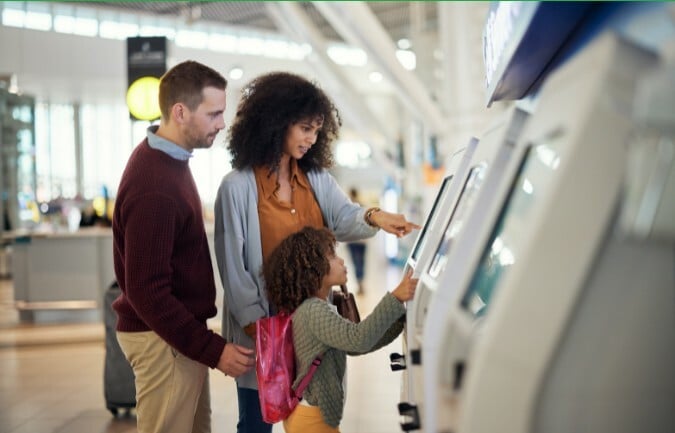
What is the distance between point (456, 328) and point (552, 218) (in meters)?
0.31

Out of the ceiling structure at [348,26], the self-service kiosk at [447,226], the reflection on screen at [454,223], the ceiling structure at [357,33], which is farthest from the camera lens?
the ceiling structure at [357,33]

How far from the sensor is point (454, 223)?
7.17 feet

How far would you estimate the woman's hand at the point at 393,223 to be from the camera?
9.96 feet

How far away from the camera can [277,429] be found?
16.8 feet

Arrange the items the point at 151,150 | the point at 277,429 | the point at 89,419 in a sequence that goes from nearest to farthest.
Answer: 1. the point at 151,150
2. the point at 277,429
3. the point at 89,419

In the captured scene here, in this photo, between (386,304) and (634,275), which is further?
(386,304)

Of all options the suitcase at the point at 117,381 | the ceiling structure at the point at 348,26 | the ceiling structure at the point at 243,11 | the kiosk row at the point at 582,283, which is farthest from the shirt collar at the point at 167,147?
the ceiling structure at the point at 243,11

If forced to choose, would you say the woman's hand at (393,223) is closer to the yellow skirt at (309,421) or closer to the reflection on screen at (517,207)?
the yellow skirt at (309,421)

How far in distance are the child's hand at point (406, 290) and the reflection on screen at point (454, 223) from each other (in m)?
0.10

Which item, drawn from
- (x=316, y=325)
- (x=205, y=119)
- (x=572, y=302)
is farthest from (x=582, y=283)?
(x=205, y=119)

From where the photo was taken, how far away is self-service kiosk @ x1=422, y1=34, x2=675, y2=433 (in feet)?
3.67

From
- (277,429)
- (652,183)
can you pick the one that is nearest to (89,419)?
(277,429)

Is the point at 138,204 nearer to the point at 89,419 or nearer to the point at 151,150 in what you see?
the point at 151,150

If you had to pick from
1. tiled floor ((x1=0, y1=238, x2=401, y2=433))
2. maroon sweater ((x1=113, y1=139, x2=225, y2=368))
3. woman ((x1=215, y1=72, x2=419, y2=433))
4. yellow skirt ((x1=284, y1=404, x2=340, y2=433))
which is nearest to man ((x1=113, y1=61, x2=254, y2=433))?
maroon sweater ((x1=113, y1=139, x2=225, y2=368))
